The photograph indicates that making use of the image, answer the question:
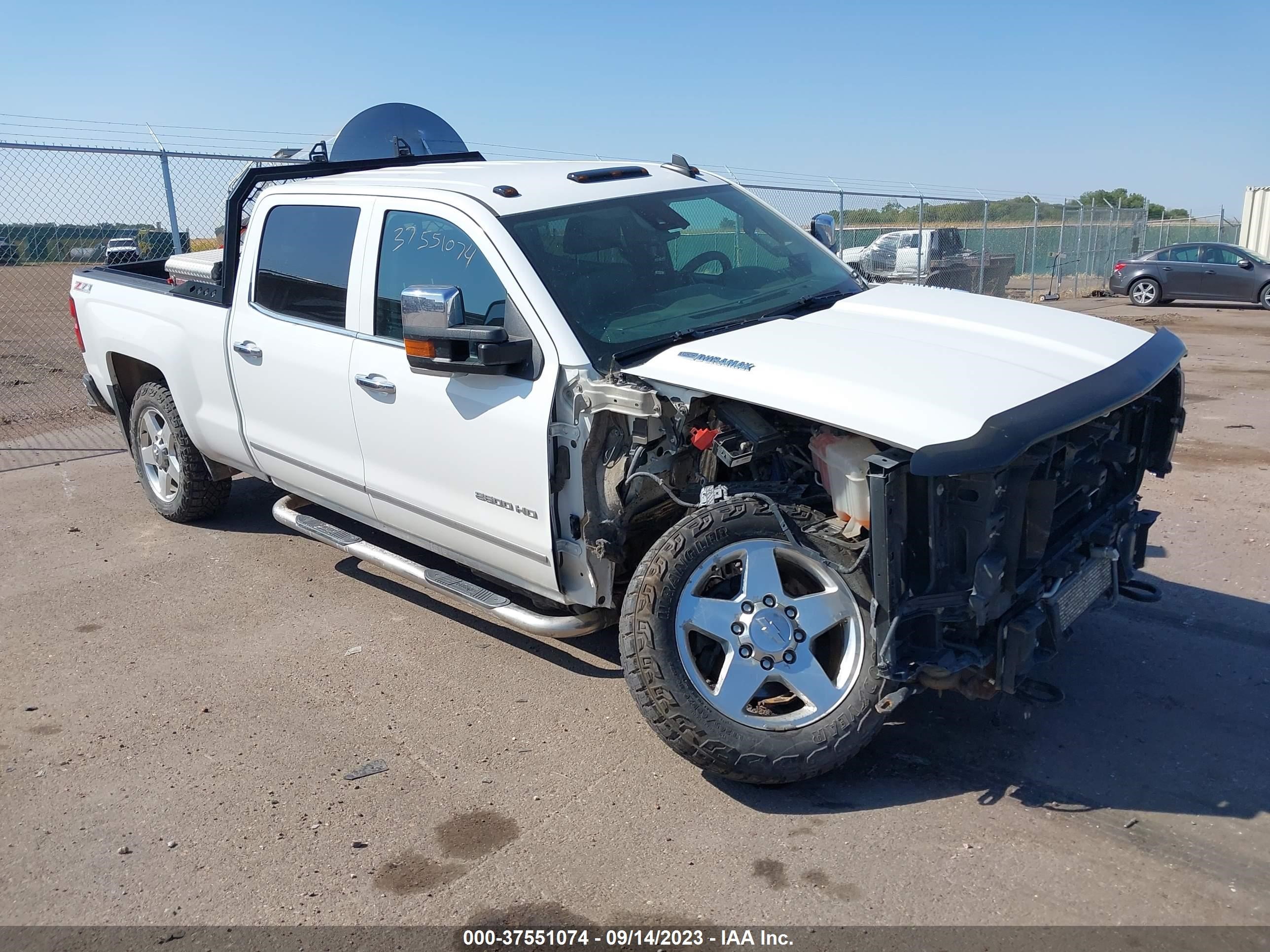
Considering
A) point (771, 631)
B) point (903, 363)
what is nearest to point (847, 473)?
point (903, 363)

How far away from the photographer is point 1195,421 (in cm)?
916

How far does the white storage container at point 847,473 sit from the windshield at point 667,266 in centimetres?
80

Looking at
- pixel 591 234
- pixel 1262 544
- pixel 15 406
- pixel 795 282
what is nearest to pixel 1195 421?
pixel 1262 544

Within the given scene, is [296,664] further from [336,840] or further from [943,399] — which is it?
[943,399]

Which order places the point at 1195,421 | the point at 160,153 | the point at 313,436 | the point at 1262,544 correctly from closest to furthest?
the point at 313,436, the point at 1262,544, the point at 1195,421, the point at 160,153

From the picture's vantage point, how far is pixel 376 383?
4.55 meters

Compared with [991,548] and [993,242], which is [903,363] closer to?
[991,548]

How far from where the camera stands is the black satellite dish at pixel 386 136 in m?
7.09

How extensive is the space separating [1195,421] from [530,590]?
7.25 metres

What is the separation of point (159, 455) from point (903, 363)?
5003 millimetres

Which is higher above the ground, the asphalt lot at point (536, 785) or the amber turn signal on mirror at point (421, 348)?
the amber turn signal on mirror at point (421, 348)

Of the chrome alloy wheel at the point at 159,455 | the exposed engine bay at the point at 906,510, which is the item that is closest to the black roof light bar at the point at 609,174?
the exposed engine bay at the point at 906,510

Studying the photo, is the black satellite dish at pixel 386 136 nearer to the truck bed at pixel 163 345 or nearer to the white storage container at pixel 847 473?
the truck bed at pixel 163 345

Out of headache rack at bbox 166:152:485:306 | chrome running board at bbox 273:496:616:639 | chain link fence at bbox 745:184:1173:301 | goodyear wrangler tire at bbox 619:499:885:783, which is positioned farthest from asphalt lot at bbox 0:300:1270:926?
chain link fence at bbox 745:184:1173:301
